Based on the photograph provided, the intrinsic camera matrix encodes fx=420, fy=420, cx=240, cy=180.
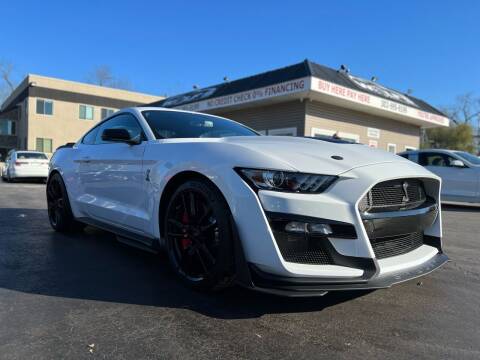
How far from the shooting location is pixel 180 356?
219 centimetres

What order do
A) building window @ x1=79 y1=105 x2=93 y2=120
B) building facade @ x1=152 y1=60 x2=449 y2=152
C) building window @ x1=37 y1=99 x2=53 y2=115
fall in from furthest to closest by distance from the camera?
building window @ x1=79 y1=105 x2=93 y2=120 → building window @ x1=37 y1=99 x2=53 y2=115 → building facade @ x1=152 y1=60 x2=449 y2=152

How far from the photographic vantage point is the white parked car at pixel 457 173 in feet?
32.7

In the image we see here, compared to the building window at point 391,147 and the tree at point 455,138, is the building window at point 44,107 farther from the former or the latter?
the tree at point 455,138

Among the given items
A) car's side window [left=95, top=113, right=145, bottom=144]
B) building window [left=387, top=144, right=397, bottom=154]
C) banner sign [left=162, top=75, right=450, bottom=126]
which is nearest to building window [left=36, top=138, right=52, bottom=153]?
banner sign [left=162, top=75, right=450, bottom=126]

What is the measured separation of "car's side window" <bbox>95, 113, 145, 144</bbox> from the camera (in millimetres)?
3966

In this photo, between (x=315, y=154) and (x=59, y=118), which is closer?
(x=315, y=154)

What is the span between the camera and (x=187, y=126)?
3.98 meters

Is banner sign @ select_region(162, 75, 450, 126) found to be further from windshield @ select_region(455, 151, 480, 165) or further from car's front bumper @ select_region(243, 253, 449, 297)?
car's front bumper @ select_region(243, 253, 449, 297)

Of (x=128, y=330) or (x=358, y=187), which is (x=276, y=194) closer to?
(x=358, y=187)

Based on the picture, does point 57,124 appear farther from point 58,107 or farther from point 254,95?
point 254,95

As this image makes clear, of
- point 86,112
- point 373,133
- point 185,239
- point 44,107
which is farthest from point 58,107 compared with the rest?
point 185,239

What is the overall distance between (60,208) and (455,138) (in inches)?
1890

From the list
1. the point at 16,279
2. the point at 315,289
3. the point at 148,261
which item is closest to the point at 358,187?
the point at 315,289

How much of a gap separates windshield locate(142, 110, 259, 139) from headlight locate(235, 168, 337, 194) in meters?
1.38
